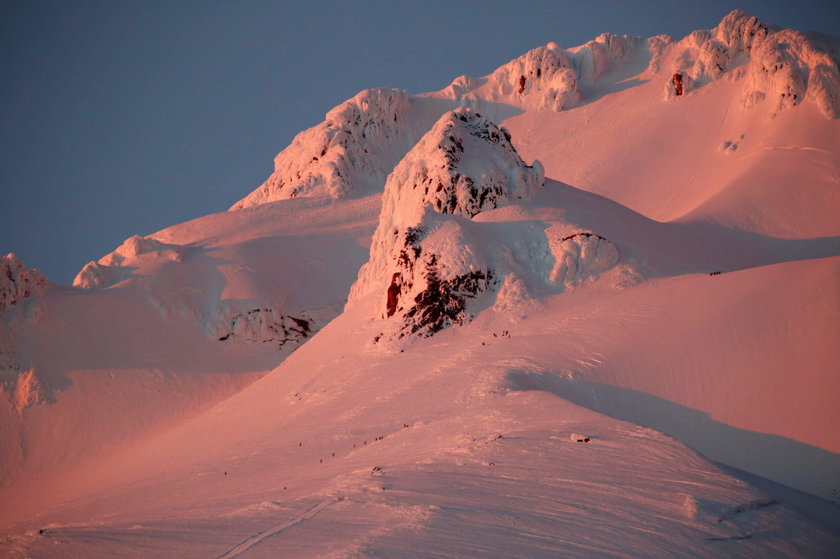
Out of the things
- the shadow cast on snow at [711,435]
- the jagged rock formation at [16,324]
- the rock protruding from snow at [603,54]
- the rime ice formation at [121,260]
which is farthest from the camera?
the rock protruding from snow at [603,54]

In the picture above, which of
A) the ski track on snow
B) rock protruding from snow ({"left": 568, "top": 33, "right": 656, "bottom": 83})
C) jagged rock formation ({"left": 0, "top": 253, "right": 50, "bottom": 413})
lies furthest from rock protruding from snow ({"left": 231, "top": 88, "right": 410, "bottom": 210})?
the ski track on snow

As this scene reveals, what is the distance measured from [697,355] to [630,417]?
2.65m

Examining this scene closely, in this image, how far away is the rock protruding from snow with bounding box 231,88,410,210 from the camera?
49.4 m

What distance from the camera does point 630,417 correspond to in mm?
15703

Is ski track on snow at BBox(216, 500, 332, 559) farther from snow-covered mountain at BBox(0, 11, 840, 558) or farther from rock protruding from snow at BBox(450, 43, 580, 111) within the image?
rock protruding from snow at BBox(450, 43, 580, 111)

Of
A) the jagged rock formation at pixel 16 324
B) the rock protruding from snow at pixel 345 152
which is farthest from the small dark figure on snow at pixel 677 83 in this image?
the jagged rock formation at pixel 16 324

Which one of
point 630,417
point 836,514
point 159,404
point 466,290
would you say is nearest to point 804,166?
point 466,290

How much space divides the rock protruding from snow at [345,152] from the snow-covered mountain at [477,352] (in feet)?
1.02

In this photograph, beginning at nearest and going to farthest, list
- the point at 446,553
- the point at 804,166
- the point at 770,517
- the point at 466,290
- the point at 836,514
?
the point at 446,553 < the point at 770,517 < the point at 836,514 < the point at 466,290 < the point at 804,166

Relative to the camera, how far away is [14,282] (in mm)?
32812

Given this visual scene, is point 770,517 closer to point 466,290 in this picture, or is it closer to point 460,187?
point 466,290

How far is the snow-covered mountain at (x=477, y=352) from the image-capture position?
30.0 ft

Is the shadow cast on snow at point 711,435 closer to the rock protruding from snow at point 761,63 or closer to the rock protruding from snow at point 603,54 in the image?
the rock protruding from snow at point 761,63

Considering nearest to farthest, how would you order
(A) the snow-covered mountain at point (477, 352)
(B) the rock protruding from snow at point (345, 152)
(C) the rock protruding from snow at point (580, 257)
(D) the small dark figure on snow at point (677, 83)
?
(A) the snow-covered mountain at point (477, 352) → (C) the rock protruding from snow at point (580, 257) → (B) the rock protruding from snow at point (345, 152) → (D) the small dark figure on snow at point (677, 83)
